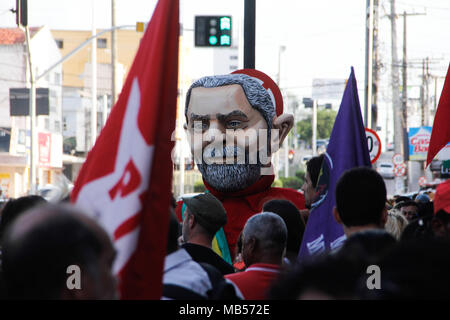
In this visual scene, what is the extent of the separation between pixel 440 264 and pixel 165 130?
158 centimetres

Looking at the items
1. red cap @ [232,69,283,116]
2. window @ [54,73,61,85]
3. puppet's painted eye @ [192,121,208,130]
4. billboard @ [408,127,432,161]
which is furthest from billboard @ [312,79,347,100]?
puppet's painted eye @ [192,121,208,130]

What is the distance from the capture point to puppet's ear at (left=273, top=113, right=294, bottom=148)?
696 cm

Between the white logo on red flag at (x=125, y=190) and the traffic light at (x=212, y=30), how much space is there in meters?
8.34

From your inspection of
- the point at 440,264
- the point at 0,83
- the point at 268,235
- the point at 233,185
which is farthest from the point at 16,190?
the point at 440,264

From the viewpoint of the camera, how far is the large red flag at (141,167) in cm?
267

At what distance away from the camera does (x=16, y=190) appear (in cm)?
3422

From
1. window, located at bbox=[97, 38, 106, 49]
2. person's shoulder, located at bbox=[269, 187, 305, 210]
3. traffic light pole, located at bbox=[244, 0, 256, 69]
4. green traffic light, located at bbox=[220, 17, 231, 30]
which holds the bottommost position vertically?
person's shoulder, located at bbox=[269, 187, 305, 210]

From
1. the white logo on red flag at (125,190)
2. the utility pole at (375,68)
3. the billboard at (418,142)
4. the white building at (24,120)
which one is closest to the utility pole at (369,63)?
the utility pole at (375,68)

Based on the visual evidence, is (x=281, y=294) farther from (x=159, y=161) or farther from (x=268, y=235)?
(x=268, y=235)

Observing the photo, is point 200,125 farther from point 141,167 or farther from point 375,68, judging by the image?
point 375,68

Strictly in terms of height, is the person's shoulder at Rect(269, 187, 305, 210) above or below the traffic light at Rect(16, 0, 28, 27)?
below

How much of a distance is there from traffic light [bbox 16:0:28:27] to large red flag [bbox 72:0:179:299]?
37.3 feet

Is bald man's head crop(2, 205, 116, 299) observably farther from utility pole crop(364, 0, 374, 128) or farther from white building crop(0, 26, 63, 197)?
white building crop(0, 26, 63, 197)
